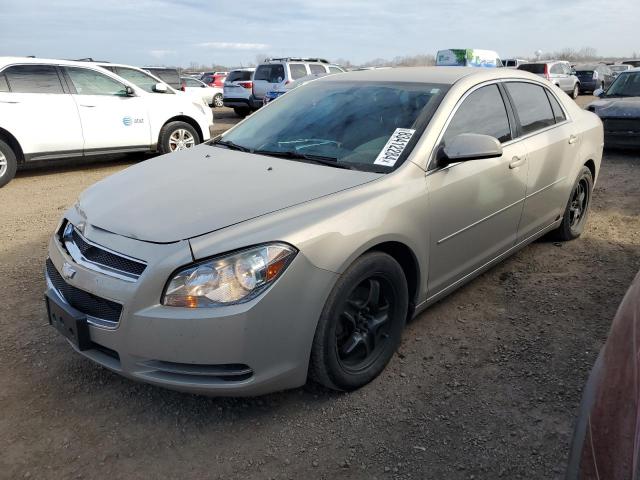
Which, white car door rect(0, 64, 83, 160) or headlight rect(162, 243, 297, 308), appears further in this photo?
white car door rect(0, 64, 83, 160)

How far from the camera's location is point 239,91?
17.4 meters

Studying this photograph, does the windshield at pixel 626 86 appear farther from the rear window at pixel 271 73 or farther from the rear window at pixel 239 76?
the rear window at pixel 239 76

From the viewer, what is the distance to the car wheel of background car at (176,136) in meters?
8.86

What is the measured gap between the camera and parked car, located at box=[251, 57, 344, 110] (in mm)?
15883

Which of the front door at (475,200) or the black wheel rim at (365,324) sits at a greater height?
the front door at (475,200)

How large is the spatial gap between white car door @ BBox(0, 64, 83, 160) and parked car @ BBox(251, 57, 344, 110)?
8568 mm

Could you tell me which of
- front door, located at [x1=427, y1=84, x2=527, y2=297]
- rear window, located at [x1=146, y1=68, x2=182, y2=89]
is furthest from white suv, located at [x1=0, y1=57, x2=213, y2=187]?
rear window, located at [x1=146, y1=68, x2=182, y2=89]

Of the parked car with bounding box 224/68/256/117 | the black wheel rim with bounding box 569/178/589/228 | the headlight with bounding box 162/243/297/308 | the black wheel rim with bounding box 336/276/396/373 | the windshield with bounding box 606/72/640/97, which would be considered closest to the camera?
the headlight with bounding box 162/243/297/308

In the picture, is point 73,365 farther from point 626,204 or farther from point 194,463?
point 626,204

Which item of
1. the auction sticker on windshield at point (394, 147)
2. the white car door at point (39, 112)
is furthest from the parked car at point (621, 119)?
the white car door at point (39, 112)

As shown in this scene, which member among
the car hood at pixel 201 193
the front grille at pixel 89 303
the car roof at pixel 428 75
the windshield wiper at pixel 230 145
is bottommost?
the front grille at pixel 89 303

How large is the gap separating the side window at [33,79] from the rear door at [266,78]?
8.53 metres

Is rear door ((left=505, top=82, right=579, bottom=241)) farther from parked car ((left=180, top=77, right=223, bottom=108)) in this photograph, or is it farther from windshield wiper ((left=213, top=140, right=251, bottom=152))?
parked car ((left=180, top=77, right=223, bottom=108))

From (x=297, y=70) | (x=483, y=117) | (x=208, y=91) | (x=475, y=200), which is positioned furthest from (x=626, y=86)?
(x=208, y=91)
